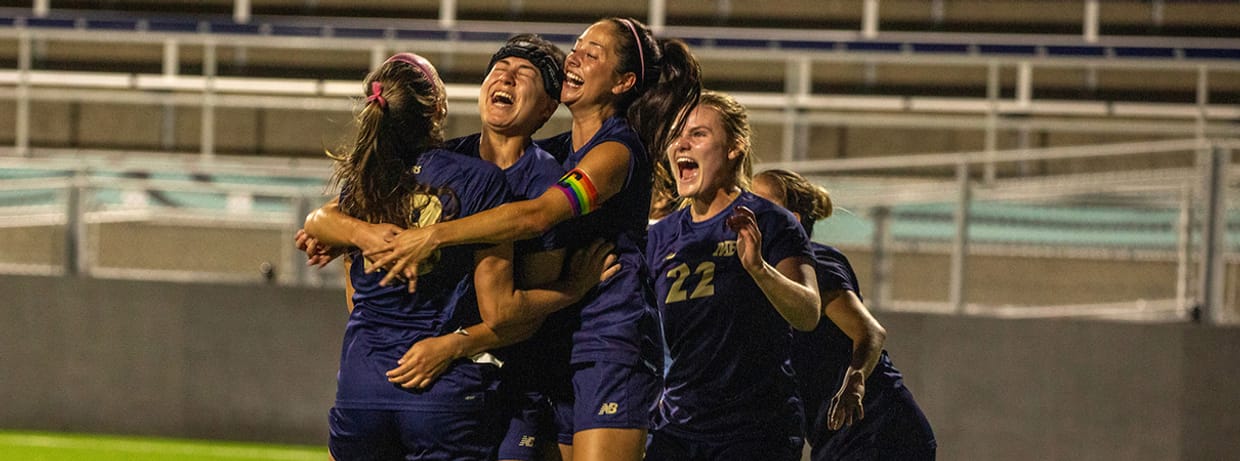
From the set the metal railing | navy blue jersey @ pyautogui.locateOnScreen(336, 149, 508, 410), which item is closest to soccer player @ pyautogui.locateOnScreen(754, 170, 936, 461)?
navy blue jersey @ pyautogui.locateOnScreen(336, 149, 508, 410)

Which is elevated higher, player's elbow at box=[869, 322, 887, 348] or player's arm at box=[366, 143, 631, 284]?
player's arm at box=[366, 143, 631, 284]

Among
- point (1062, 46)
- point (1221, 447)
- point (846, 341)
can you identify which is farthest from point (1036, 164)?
point (846, 341)

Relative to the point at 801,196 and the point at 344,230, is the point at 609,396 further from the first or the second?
the point at 801,196

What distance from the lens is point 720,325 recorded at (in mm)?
4500

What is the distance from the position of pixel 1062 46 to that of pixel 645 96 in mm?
13319

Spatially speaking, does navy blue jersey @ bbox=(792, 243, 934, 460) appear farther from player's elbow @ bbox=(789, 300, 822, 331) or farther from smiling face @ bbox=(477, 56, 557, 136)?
smiling face @ bbox=(477, 56, 557, 136)

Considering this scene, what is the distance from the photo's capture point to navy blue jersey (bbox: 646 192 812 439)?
4.48 metres

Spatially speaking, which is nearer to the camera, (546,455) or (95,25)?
(546,455)

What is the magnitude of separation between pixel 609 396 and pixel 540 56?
941 mm

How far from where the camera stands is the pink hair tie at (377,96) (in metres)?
3.94

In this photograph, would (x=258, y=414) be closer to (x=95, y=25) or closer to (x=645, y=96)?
(x=645, y=96)

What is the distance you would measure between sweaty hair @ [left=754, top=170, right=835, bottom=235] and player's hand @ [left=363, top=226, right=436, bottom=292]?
4.73 feet

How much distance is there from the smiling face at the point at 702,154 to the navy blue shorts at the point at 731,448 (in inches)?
28.1

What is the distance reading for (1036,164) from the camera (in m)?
14.2
